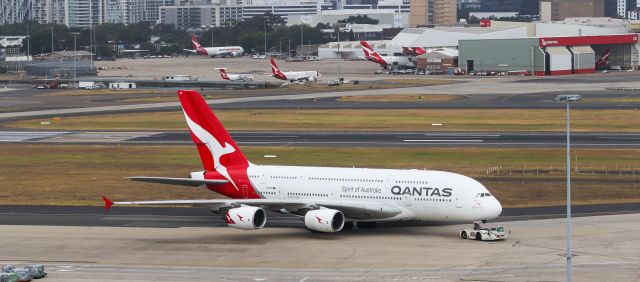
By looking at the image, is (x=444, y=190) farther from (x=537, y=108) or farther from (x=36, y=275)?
(x=537, y=108)

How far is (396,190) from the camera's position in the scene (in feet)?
223

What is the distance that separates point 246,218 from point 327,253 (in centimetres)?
585

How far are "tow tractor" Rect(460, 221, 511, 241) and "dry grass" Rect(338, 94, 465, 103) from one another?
4260 inches

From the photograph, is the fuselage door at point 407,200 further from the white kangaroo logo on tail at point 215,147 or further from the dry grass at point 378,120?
the dry grass at point 378,120

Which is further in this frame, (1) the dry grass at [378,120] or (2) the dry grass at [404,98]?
(2) the dry grass at [404,98]

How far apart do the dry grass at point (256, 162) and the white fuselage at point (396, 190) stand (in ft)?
43.8

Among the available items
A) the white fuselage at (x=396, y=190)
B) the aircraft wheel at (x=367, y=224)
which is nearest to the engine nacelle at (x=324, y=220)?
the white fuselage at (x=396, y=190)

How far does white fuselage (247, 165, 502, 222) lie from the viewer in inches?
2607

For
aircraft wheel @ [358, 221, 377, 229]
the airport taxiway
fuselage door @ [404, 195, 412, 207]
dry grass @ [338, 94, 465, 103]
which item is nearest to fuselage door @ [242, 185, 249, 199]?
the airport taxiway

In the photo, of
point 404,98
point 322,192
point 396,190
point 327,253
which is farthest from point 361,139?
point 404,98

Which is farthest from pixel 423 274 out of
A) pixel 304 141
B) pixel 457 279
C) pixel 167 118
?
pixel 167 118

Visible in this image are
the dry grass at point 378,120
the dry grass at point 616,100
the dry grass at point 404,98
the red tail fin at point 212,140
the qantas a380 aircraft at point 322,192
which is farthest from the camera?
the dry grass at point 404,98

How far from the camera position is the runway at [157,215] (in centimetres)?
7394

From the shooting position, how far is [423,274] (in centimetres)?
5675
